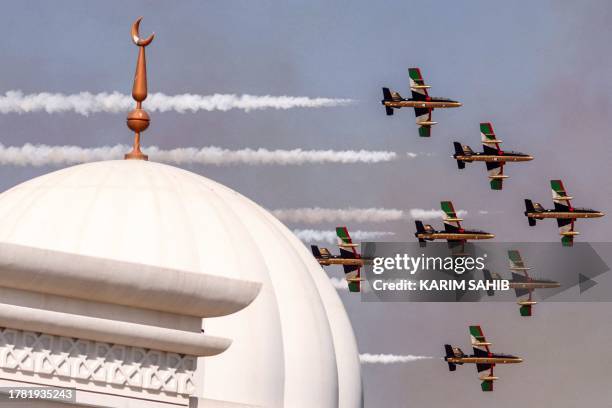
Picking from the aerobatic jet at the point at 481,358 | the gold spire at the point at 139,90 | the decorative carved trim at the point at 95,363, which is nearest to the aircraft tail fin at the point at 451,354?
the aerobatic jet at the point at 481,358

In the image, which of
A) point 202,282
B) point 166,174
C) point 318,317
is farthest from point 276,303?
point 202,282

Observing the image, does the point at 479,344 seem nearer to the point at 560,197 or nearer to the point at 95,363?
the point at 560,197

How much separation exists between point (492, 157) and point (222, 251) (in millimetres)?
75099

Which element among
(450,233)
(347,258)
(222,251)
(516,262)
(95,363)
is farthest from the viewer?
(516,262)

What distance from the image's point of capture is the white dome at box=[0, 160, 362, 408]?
158 feet

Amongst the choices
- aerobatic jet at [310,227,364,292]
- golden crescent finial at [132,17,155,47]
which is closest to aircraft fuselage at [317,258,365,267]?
aerobatic jet at [310,227,364,292]

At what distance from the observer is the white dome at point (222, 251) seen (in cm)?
4828

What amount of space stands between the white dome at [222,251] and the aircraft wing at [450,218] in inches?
2878

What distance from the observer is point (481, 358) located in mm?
126312

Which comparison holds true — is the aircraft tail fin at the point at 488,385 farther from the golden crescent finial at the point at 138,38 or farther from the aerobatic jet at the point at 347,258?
the golden crescent finial at the point at 138,38

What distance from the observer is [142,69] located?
56.6 m

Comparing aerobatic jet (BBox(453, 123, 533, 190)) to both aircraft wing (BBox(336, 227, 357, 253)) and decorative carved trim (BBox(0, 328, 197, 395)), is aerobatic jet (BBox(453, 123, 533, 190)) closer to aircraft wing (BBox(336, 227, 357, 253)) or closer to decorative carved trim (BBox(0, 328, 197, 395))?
aircraft wing (BBox(336, 227, 357, 253))

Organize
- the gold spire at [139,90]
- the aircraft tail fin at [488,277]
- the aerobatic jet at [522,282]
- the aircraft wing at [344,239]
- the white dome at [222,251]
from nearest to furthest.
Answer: the white dome at [222,251], the gold spire at [139,90], the aircraft wing at [344,239], the aerobatic jet at [522,282], the aircraft tail fin at [488,277]

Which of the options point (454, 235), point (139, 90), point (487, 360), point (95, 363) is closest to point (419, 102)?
point (454, 235)
